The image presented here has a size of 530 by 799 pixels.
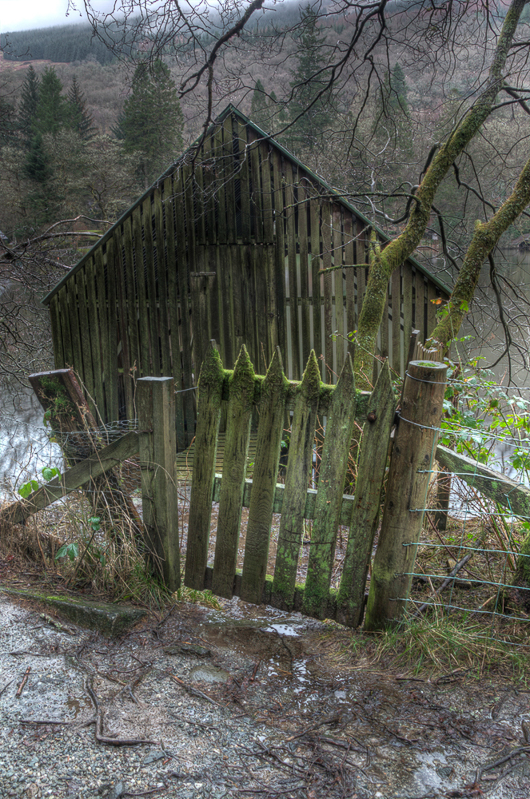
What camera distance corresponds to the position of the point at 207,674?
260 centimetres

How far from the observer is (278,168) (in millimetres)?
7230

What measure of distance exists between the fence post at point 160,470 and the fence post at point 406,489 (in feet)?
4.14

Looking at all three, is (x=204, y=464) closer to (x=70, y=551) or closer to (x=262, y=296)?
(x=70, y=551)

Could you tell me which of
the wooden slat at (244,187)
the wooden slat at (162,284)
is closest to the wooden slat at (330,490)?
the wooden slat at (244,187)

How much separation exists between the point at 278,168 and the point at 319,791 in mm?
7033

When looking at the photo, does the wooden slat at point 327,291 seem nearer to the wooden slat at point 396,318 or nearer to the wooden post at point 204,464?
the wooden slat at point 396,318

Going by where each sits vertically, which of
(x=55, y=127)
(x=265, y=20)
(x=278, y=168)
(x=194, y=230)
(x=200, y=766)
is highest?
(x=55, y=127)

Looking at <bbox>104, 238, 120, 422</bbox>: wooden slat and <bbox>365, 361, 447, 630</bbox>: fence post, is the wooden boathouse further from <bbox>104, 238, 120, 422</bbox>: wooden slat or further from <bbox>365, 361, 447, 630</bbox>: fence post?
<bbox>365, 361, 447, 630</bbox>: fence post

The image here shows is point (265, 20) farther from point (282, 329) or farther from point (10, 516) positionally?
point (10, 516)

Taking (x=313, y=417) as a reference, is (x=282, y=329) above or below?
below

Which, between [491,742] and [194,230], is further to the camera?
[194,230]

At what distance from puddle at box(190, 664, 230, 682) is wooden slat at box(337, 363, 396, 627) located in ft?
2.43

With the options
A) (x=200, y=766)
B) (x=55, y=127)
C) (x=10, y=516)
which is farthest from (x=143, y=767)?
(x=55, y=127)

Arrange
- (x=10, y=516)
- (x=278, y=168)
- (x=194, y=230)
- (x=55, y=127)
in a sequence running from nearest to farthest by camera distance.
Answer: (x=10, y=516)
(x=278, y=168)
(x=194, y=230)
(x=55, y=127)
